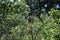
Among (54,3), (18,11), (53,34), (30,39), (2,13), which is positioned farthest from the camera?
(54,3)

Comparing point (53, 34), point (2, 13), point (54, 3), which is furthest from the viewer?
point (54, 3)

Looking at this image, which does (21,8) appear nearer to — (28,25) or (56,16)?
(28,25)

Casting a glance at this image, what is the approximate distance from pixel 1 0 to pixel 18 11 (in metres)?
1.66

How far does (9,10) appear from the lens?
14.7 meters

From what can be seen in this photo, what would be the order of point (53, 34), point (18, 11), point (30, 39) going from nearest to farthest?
point (53, 34) < point (30, 39) < point (18, 11)

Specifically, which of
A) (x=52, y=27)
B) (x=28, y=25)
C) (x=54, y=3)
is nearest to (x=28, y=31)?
(x=28, y=25)

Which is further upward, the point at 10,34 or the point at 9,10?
the point at 9,10

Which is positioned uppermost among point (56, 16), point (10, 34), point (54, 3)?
point (56, 16)

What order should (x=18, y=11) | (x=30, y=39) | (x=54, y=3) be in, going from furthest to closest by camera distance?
(x=54, y=3) < (x=18, y=11) < (x=30, y=39)

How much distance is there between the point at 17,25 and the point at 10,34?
0.59 m

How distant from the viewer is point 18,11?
15.5 m

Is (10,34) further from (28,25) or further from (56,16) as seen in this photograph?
(56,16)

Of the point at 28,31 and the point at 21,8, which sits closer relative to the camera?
the point at 28,31

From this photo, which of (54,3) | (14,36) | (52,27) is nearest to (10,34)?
(14,36)
